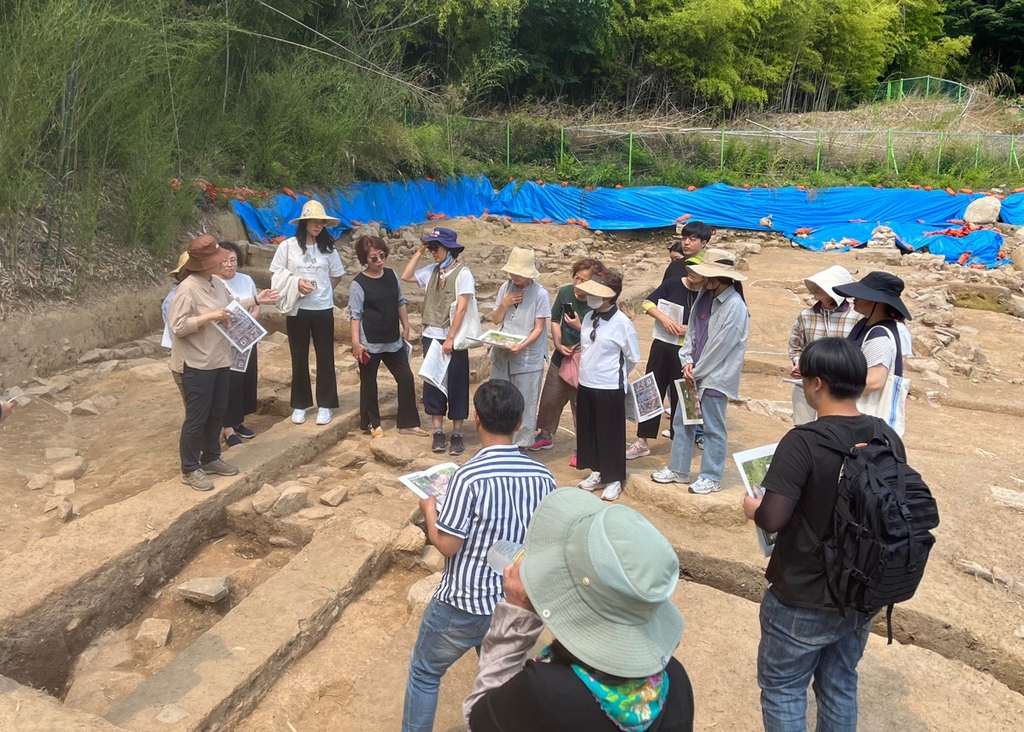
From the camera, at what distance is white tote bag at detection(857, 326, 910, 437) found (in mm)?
3271

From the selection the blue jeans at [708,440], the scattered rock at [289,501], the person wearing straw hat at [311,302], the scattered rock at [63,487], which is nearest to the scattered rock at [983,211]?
the blue jeans at [708,440]

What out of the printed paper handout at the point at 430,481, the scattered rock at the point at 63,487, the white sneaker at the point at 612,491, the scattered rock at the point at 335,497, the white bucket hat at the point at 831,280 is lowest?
the scattered rock at the point at 63,487

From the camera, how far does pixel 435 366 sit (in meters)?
5.38

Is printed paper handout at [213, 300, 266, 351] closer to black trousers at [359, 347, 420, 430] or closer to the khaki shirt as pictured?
the khaki shirt

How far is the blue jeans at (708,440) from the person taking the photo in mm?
4375

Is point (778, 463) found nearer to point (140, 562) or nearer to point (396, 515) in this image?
point (396, 515)

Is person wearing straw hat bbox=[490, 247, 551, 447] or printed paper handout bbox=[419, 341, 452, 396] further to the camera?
printed paper handout bbox=[419, 341, 452, 396]

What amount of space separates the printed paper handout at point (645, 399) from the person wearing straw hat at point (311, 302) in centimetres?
234

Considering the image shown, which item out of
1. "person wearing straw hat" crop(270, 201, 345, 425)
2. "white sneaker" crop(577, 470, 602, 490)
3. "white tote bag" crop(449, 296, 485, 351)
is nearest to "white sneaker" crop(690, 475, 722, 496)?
"white sneaker" crop(577, 470, 602, 490)

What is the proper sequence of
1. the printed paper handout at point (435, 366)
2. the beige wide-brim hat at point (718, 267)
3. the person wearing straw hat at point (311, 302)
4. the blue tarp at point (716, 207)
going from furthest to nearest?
the blue tarp at point (716, 207), the person wearing straw hat at point (311, 302), the printed paper handout at point (435, 366), the beige wide-brim hat at point (718, 267)

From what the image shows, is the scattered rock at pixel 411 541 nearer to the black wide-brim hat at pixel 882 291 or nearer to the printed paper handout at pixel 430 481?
the printed paper handout at pixel 430 481

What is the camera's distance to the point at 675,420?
481 cm

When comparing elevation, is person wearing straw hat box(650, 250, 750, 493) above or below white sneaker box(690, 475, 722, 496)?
above

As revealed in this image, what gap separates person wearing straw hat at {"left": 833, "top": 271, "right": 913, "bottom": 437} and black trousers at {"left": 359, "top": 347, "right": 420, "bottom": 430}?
3.35 metres
